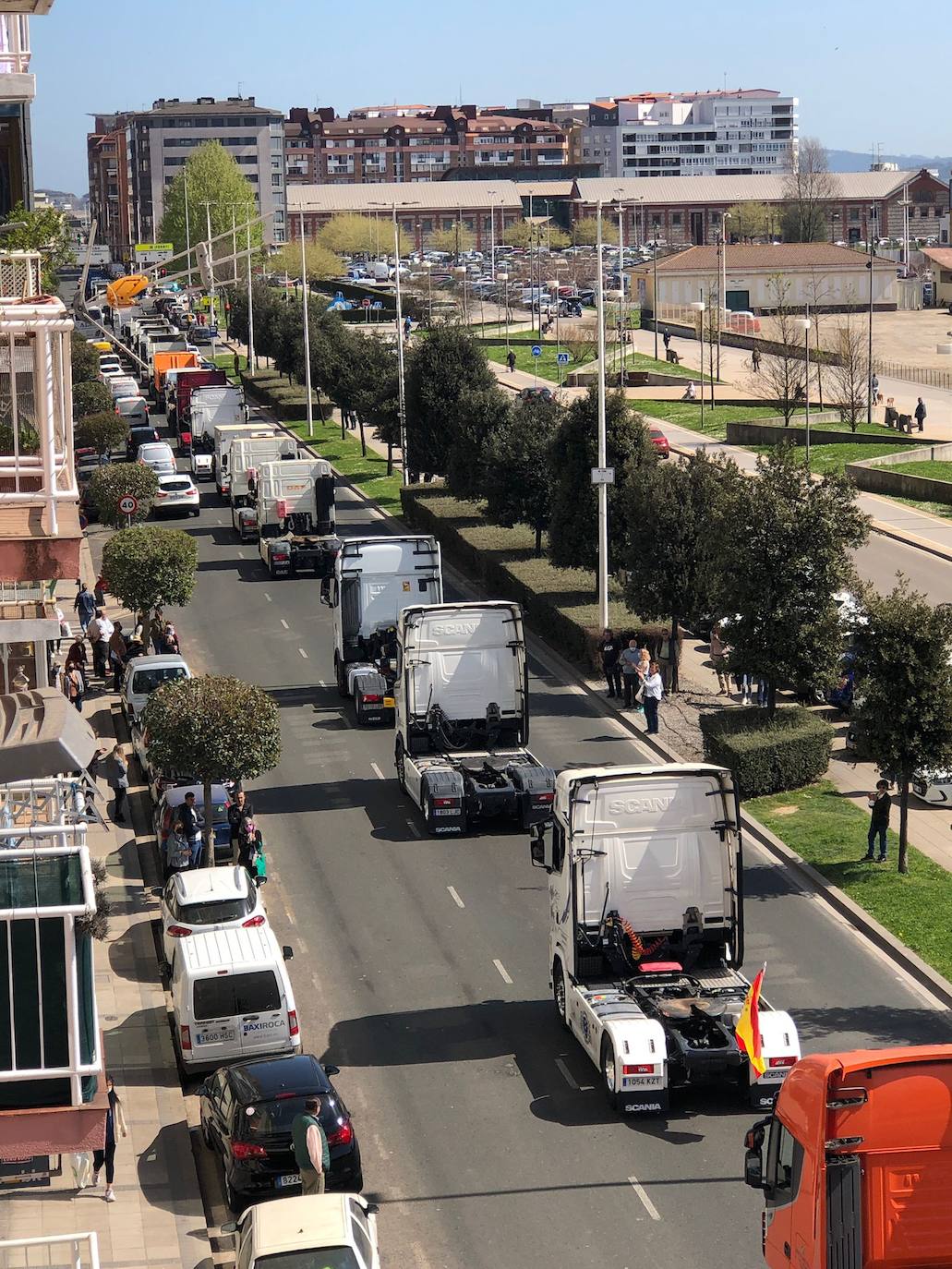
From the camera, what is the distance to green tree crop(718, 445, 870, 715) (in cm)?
3092

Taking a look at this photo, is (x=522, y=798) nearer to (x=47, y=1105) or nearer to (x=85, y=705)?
(x=85, y=705)

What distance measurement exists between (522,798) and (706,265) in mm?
104356

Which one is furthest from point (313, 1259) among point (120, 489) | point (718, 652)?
point (120, 489)

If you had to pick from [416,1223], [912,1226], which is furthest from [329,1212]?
[912,1226]

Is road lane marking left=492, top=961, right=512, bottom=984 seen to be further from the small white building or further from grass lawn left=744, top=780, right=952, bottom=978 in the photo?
the small white building

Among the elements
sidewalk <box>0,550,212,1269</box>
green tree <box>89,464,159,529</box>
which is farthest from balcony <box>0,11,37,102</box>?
green tree <box>89,464,159,529</box>

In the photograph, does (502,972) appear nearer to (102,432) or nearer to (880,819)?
(880,819)

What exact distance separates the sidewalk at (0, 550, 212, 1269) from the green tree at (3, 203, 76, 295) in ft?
30.0

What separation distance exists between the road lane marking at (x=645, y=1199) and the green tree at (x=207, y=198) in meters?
132

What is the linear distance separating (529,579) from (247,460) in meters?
16.5

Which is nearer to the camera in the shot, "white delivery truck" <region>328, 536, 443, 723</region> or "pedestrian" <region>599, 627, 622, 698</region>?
"white delivery truck" <region>328, 536, 443, 723</region>

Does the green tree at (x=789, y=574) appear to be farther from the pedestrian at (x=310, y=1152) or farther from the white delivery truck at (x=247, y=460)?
the white delivery truck at (x=247, y=460)

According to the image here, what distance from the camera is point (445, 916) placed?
85.8 ft

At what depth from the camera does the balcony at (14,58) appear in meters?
30.5
